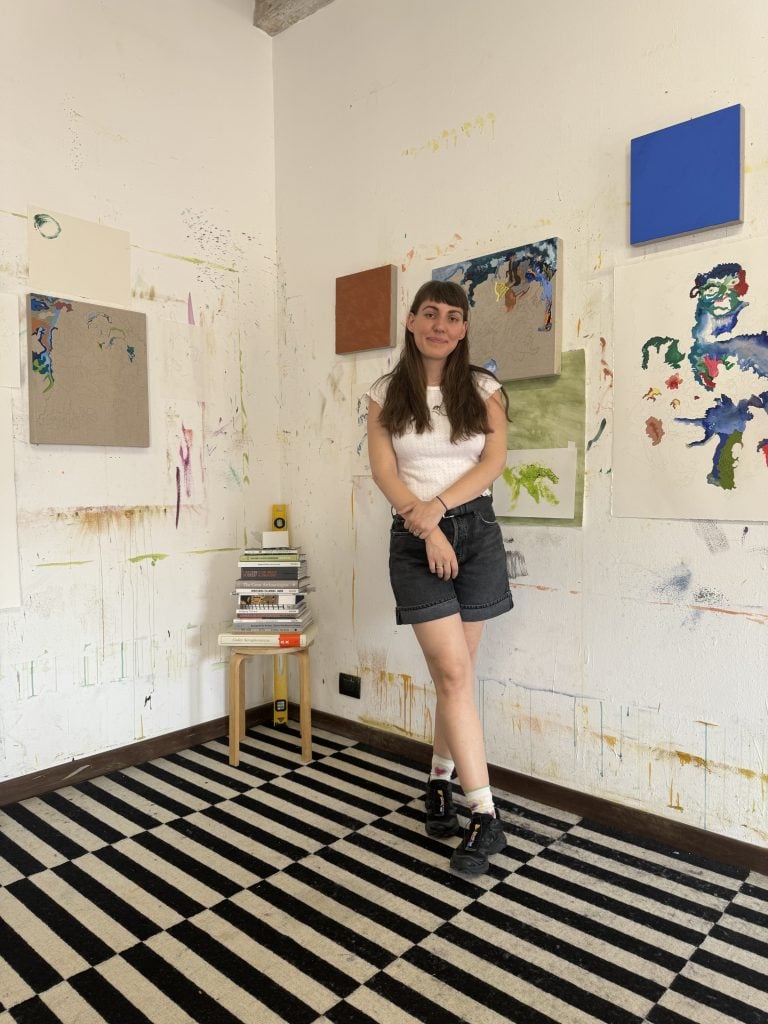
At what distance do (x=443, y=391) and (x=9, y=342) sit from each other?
1322 mm

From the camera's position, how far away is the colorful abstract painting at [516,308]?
2.12 metres

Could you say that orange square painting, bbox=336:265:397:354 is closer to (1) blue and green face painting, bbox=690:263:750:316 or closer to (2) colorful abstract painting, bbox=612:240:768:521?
(2) colorful abstract painting, bbox=612:240:768:521

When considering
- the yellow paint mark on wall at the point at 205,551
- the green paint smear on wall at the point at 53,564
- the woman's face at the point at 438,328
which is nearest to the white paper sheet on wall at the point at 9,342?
the green paint smear on wall at the point at 53,564

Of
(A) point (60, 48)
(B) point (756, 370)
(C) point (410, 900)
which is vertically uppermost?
(A) point (60, 48)

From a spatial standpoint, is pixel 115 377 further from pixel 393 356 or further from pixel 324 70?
pixel 324 70

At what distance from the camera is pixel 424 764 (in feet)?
8.12

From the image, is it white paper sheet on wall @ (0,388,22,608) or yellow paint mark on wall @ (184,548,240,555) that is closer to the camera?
white paper sheet on wall @ (0,388,22,608)

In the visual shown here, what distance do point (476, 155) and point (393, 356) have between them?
2.28 feet

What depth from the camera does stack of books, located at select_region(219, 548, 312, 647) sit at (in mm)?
2506

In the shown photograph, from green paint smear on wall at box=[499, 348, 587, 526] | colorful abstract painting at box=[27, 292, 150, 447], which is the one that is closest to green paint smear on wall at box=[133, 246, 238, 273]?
colorful abstract painting at box=[27, 292, 150, 447]

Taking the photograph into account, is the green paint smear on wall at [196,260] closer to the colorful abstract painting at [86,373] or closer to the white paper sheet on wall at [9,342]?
the colorful abstract painting at [86,373]

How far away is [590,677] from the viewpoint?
209cm

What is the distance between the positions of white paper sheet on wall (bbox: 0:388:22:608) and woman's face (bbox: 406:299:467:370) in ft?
4.15

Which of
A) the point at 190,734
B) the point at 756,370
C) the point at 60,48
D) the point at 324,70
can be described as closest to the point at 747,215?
the point at 756,370
